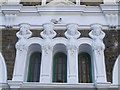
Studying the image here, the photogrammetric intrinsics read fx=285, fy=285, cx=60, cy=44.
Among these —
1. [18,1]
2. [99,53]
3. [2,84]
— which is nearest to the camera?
[2,84]

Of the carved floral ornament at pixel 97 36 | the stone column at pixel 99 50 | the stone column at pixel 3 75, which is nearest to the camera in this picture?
the stone column at pixel 3 75

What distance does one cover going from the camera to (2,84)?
377 inches

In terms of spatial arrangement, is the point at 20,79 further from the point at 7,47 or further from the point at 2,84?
Answer: the point at 7,47

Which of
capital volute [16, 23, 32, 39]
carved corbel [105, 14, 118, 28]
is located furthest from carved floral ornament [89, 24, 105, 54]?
capital volute [16, 23, 32, 39]

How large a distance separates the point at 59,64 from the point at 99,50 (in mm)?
1561

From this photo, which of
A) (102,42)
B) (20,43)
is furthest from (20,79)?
(102,42)

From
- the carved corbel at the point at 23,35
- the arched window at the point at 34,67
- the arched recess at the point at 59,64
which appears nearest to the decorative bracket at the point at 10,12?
the carved corbel at the point at 23,35

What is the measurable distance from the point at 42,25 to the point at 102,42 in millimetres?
2420

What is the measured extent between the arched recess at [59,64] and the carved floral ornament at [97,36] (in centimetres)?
115

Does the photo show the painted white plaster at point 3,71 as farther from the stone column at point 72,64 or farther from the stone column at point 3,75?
the stone column at point 72,64

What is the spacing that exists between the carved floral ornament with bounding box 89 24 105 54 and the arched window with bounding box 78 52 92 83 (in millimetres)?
651

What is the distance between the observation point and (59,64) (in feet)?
34.6

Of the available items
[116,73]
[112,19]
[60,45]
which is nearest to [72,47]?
[60,45]

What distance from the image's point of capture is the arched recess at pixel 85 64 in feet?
33.3
